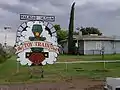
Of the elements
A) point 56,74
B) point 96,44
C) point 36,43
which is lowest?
point 56,74

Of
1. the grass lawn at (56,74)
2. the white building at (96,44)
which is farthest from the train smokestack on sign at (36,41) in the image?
the white building at (96,44)

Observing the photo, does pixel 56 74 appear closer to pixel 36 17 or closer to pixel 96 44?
pixel 36 17

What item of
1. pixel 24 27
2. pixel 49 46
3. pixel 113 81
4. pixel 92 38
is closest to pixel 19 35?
pixel 24 27

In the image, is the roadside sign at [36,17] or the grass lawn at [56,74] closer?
the roadside sign at [36,17]

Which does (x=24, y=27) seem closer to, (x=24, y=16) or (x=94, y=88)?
(x=24, y=16)

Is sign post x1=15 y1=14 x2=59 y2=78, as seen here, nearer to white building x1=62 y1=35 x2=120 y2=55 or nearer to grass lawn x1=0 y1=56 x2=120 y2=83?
grass lawn x1=0 y1=56 x2=120 y2=83

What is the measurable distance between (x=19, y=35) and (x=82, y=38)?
179ft

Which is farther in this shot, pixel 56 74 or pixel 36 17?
pixel 56 74

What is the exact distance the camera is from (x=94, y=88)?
1475 cm

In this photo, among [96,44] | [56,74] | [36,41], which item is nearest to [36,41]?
[36,41]

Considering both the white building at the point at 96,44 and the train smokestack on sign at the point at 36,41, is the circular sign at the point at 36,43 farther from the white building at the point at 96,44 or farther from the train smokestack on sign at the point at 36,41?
the white building at the point at 96,44

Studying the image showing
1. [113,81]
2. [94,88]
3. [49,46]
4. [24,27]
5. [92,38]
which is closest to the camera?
[113,81]

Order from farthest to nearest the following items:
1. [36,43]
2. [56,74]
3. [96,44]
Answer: [96,44] < [56,74] < [36,43]

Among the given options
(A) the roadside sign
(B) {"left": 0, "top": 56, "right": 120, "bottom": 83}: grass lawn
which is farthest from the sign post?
(B) {"left": 0, "top": 56, "right": 120, "bottom": 83}: grass lawn
